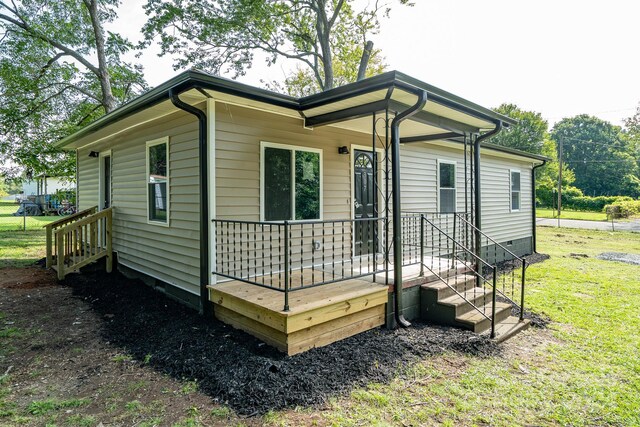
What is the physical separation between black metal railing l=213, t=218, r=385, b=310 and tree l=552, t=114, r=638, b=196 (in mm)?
50214

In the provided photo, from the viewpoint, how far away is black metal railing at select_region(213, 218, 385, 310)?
4168 mm

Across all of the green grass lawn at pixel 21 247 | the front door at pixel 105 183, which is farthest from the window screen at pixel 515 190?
the green grass lawn at pixel 21 247

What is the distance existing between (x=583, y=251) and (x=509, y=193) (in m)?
3.45

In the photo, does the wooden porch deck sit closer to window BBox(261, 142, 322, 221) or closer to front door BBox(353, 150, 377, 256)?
window BBox(261, 142, 322, 221)

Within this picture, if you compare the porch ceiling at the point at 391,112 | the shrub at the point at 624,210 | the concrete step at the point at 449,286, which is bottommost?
the concrete step at the point at 449,286

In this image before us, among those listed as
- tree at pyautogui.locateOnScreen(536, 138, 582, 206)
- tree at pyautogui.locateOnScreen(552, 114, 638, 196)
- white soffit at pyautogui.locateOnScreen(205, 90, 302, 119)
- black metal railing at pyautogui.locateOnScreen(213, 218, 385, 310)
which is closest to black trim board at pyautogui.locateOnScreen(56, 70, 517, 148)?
white soffit at pyautogui.locateOnScreen(205, 90, 302, 119)

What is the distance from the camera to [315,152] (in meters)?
5.61

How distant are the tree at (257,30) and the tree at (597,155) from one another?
40.8 m

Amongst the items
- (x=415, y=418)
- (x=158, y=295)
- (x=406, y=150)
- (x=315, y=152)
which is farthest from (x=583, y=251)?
(x=158, y=295)

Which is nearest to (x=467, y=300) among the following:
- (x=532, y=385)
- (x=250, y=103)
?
(x=532, y=385)

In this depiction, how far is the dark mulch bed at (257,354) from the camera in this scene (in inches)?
114

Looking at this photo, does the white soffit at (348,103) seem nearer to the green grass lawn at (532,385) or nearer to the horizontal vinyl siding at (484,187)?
the horizontal vinyl siding at (484,187)

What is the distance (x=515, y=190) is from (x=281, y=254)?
9576mm

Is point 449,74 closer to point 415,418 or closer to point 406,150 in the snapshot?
point 406,150
